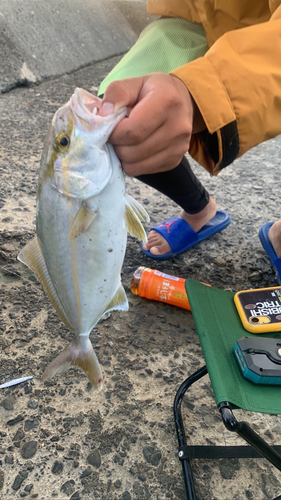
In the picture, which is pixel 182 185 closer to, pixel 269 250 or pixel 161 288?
pixel 161 288

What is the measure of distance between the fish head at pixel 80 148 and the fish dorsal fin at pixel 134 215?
15 centimetres

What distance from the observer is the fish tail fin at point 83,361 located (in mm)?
1419

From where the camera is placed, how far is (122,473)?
146 cm

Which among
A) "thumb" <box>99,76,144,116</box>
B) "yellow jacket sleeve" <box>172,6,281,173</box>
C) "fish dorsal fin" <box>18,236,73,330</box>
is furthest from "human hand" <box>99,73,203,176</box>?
"fish dorsal fin" <box>18,236,73,330</box>

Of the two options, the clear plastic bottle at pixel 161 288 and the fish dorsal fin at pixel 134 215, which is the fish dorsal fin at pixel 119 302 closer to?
the fish dorsal fin at pixel 134 215

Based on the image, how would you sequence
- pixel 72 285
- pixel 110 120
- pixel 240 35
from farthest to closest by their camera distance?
pixel 240 35 → pixel 72 285 → pixel 110 120

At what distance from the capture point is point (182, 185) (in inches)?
86.6

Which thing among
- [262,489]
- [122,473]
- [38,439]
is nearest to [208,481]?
[262,489]

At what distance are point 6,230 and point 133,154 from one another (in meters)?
1.54

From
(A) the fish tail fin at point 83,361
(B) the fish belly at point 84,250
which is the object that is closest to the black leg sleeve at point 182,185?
(B) the fish belly at point 84,250

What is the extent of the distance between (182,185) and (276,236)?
67cm

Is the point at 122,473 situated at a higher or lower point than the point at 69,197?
lower

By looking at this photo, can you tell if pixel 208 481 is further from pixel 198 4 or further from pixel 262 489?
pixel 198 4

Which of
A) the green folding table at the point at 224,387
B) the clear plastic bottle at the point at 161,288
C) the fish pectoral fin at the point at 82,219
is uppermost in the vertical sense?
the fish pectoral fin at the point at 82,219
